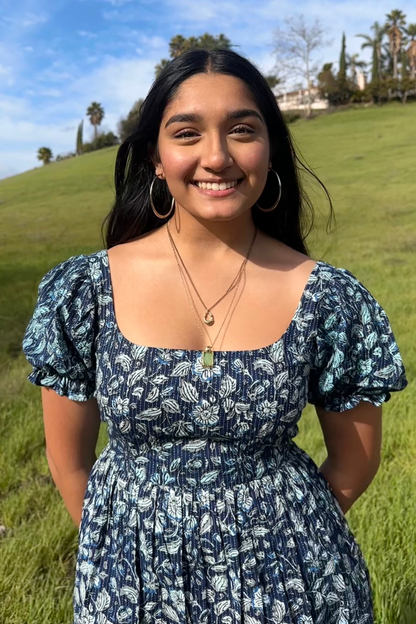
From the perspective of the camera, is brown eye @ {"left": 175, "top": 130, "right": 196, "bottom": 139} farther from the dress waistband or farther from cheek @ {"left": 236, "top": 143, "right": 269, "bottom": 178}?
the dress waistband

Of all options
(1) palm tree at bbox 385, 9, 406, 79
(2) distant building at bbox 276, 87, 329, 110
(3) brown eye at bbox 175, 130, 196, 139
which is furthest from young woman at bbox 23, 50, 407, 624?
(1) palm tree at bbox 385, 9, 406, 79

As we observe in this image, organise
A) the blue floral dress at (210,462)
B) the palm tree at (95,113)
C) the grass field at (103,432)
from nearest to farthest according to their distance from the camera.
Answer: the blue floral dress at (210,462)
the grass field at (103,432)
the palm tree at (95,113)

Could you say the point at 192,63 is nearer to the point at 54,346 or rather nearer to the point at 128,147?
the point at 128,147

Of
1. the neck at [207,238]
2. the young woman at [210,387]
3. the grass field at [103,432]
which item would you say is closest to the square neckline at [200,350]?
the young woman at [210,387]

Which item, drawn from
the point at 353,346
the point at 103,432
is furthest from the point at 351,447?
the point at 103,432

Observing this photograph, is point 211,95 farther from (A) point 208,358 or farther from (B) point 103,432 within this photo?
(B) point 103,432

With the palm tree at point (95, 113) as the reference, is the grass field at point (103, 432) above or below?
below

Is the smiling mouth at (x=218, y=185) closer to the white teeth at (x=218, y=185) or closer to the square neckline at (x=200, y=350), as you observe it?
the white teeth at (x=218, y=185)

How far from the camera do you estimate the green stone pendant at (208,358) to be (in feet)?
3.95

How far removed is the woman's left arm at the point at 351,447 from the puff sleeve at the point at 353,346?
0.09 m

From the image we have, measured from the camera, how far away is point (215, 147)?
1.23 metres

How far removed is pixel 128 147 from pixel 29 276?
21.7ft

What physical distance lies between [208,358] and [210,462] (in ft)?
0.74

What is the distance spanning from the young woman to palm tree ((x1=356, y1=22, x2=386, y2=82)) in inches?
1465
